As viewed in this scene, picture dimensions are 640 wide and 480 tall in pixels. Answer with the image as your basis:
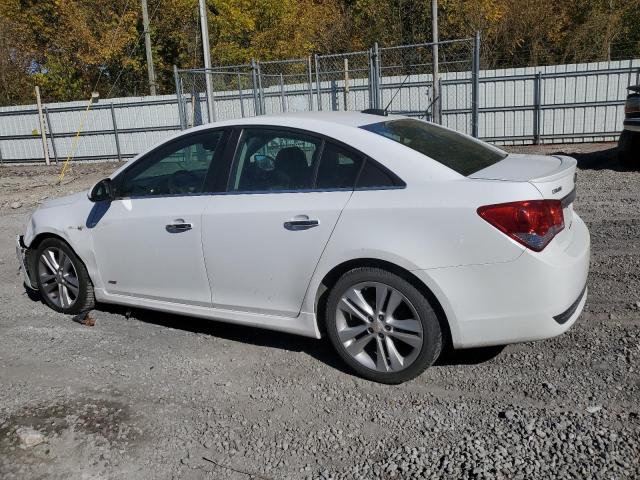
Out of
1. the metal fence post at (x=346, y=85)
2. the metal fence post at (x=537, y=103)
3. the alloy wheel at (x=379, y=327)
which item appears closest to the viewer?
the alloy wheel at (x=379, y=327)

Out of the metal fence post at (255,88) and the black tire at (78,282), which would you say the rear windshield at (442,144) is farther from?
the metal fence post at (255,88)

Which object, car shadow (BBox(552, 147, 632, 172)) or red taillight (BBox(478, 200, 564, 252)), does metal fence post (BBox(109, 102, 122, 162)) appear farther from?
red taillight (BBox(478, 200, 564, 252))

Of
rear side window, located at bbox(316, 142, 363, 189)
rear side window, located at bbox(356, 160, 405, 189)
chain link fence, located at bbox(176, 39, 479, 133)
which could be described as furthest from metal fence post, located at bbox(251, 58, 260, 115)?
rear side window, located at bbox(356, 160, 405, 189)

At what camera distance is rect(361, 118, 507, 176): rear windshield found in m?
3.80

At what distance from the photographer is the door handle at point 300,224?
3.78 m

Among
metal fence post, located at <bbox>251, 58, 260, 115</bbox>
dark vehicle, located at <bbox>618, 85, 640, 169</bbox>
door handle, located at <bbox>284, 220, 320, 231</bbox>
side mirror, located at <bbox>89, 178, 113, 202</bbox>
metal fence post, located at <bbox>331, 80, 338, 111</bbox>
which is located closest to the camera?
door handle, located at <bbox>284, 220, 320, 231</bbox>

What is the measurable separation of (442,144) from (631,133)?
24.4 feet

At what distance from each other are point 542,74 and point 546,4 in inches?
480

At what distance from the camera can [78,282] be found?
505cm

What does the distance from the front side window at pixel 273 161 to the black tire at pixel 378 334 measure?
2.24 feet

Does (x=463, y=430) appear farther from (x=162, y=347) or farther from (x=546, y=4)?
(x=546, y=4)

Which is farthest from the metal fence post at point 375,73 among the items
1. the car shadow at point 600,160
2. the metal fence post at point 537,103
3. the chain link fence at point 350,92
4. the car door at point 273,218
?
the car door at point 273,218

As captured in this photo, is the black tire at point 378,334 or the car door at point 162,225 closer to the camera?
the black tire at point 378,334

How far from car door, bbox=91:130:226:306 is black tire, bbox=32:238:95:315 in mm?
251
